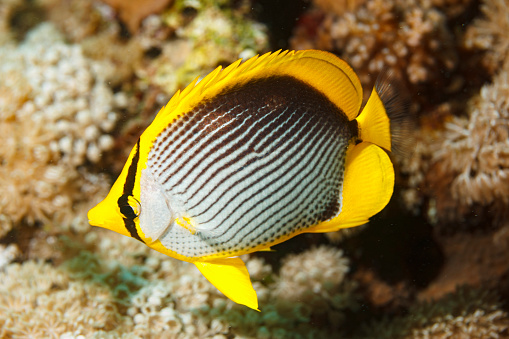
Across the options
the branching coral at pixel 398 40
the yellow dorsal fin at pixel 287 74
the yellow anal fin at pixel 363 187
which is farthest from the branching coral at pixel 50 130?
the yellow anal fin at pixel 363 187

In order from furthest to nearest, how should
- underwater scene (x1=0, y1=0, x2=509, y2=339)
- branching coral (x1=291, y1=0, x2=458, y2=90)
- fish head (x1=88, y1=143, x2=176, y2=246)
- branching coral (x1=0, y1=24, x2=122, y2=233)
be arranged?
branching coral (x1=291, y1=0, x2=458, y2=90) < branching coral (x1=0, y1=24, x2=122, y2=233) < underwater scene (x1=0, y1=0, x2=509, y2=339) < fish head (x1=88, y1=143, x2=176, y2=246)

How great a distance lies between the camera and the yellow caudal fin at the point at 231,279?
4.68 feet

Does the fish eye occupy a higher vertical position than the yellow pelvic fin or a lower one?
lower

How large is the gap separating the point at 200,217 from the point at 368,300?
2177 mm

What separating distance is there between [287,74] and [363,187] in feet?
1.85

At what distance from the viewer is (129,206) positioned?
1366 mm

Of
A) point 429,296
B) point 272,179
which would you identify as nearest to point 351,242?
point 429,296

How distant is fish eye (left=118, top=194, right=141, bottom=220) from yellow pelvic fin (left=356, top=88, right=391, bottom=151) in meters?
0.96

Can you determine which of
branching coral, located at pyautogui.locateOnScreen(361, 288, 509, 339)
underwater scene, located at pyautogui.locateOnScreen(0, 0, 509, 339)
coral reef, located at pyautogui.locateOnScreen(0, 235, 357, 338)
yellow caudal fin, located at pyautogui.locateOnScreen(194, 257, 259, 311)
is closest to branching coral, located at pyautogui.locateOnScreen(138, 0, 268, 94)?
underwater scene, located at pyautogui.locateOnScreen(0, 0, 509, 339)

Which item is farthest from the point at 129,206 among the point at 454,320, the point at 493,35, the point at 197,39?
the point at 493,35

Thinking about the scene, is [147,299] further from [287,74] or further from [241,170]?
[287,74]

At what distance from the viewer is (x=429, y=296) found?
298 cm

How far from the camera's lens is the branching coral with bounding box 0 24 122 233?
9.03 feet

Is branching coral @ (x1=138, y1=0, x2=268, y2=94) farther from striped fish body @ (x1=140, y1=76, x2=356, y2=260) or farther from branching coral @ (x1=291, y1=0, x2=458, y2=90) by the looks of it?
striped fish body @ (x1=140, y1=76, x2=356, y2=260)
